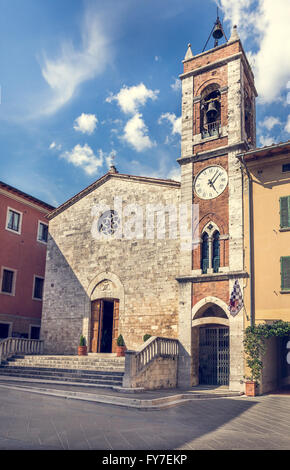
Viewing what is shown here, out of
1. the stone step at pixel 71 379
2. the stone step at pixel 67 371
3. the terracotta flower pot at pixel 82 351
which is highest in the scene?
the terracotta flower pot at pixel 82 351

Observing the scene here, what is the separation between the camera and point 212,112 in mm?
19969

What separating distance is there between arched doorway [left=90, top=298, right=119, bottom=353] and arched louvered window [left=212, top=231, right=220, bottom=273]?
5310mm

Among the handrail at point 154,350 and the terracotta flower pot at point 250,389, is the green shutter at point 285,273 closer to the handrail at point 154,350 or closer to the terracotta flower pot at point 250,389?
the terracotta flower pot at point 250,389

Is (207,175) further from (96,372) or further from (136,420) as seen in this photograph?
(136,420)

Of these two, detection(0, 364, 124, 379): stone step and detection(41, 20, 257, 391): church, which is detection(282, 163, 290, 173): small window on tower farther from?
detection(0, 364, 124, 379): stone step

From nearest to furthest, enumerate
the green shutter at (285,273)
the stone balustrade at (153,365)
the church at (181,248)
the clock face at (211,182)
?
the stone balustrade at (153,365) → the green shutter at (285,273) → the church at (181,248) → the clock face at (211,182)

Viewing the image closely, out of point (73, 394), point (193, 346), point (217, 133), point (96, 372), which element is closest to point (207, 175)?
point (217, 133)

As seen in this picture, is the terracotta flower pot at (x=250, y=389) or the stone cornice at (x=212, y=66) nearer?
the terracotta flower pot at (x=250, y=389)

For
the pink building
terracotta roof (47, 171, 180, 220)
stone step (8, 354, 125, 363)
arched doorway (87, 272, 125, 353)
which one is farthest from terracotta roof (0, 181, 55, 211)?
stone step (8, 354, 125, 363)

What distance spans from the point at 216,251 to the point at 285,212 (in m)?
3.20

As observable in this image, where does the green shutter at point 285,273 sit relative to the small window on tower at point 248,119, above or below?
below

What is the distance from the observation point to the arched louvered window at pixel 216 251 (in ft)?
58.7

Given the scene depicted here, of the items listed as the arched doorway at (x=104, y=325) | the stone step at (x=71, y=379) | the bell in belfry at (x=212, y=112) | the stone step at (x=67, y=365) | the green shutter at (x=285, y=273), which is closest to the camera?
the stone step at (x=71, y=379)

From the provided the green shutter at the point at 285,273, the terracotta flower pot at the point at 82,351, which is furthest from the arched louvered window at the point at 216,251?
the terracotta flower pot at the point at 82,351
